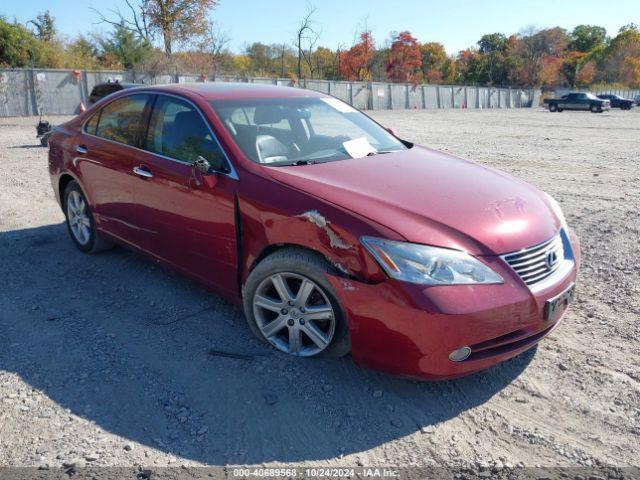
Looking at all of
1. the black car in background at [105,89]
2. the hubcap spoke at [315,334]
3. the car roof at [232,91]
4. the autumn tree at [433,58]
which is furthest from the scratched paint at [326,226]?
the autumn tree at [433,58]

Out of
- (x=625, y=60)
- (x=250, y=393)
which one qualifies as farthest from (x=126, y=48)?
(x=625, y=60)

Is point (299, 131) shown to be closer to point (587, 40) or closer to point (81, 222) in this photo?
point (81, 222)

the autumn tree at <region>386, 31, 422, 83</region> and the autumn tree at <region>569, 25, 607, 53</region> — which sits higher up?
the autumn tree at <region>569, 25, 607, 53</region>

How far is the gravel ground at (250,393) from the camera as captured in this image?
2.66 metres

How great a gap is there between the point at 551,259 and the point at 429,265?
34.7 inches

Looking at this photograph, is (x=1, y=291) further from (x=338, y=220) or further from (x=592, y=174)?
(x=592, y=174)

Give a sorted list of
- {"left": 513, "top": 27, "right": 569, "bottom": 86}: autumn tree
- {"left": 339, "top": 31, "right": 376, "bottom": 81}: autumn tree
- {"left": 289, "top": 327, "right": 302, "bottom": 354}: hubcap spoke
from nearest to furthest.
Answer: {"left": 289, "top": 327, "right": 302, "bottom": 354}: hubcap spoke < {"left": 339, "top": 31, "right": 376, "bottom": 81}: autumn tree < {"left": 513, "top": 27, "right": 569, "bottom": 86}: autumn tree

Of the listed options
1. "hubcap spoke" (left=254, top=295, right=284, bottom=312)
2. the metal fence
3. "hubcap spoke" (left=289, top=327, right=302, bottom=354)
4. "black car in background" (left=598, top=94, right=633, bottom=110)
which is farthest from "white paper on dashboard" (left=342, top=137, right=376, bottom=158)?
"black car in background" (left=598, top=94, right=633, bottom=110)

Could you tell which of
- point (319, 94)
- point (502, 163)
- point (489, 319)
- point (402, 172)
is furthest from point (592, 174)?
point (489, 319)

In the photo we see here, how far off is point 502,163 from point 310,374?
9.62 m

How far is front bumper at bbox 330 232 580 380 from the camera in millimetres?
2725

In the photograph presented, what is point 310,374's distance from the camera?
3.29 meters

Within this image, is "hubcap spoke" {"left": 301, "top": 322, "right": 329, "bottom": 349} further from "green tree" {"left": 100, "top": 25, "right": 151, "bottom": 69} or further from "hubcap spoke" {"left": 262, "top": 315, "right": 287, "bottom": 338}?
"green tree" {"left": 100, "top": 25, "right": 151, "bottom": 69}

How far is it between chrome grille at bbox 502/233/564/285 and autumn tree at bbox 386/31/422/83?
73590 millimetres
